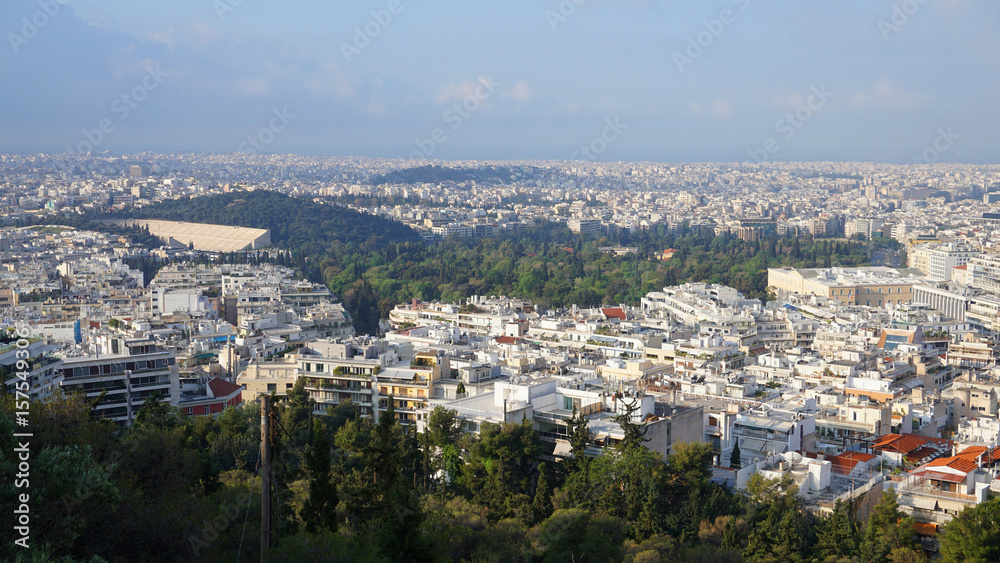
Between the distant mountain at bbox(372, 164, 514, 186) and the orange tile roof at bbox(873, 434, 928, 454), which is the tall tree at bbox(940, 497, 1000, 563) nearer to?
the orange tile roof at bbox(873, 434, 928, 454)

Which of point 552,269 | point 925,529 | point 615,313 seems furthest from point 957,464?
point 552,269

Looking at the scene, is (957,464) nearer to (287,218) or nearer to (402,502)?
(402,502)

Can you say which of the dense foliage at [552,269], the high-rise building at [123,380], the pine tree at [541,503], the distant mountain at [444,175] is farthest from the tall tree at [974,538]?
the distant mountain at [444,175]

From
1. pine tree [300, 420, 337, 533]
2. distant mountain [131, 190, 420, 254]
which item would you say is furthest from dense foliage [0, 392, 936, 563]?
distant mountain [131, 190, 420, 254]

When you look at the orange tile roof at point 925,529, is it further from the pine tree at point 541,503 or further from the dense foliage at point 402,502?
the pine tree at point 541,503

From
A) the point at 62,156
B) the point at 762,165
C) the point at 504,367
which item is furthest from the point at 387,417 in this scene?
the point at 762,165

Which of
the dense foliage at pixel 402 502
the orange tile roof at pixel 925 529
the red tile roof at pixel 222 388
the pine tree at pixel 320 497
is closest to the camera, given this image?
the dense foliage at pixel 402 502

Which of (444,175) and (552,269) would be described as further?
(444,175)
